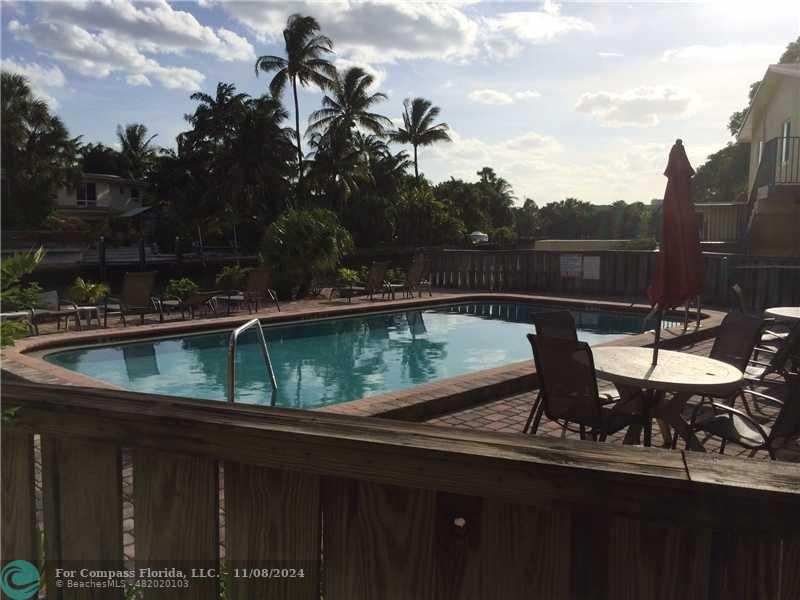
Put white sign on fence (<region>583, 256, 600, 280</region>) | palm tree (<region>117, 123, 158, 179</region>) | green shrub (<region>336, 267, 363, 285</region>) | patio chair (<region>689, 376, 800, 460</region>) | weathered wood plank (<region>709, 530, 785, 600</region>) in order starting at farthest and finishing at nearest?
palm tree (<region>117, 123, 158, 179</region>) < white sign on fence (<region>583, 256, 600, 280</region>) < green shrub (<region>336, 267, 363, 285</region>) < patio chair (<region>689, 376, 800, 460</region>) < weathered wood plank (<region>709, 530, 785, 600</region>)

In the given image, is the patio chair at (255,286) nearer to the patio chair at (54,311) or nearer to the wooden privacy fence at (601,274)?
the patio chair at (54,311)

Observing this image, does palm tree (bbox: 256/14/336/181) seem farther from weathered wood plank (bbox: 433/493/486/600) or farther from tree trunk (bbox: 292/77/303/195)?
weathered wood plank (bbox: 433/493/486/600)

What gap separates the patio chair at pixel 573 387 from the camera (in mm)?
3709

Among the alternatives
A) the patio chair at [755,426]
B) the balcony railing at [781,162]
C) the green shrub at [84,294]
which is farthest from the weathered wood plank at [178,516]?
the balcony railing at [781,162]

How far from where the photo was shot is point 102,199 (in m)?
42.5

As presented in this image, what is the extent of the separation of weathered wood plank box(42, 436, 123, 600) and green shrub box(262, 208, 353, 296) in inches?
521

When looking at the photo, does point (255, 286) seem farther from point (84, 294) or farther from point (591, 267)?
point (591, 267)

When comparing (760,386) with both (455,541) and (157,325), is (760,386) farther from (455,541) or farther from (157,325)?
(157,325)

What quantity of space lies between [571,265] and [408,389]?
1223cm

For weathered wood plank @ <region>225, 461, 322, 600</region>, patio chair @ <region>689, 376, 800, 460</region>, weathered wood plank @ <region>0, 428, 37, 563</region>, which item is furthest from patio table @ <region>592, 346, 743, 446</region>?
weathered wood plank @ <region>0, 428, 37, 563</region>

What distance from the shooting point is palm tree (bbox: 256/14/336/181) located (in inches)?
1223

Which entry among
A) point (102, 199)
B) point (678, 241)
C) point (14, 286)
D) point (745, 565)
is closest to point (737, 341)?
point (678, 241)

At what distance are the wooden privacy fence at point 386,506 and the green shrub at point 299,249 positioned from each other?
1321 cm

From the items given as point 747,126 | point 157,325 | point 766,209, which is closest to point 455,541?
point 157,325
